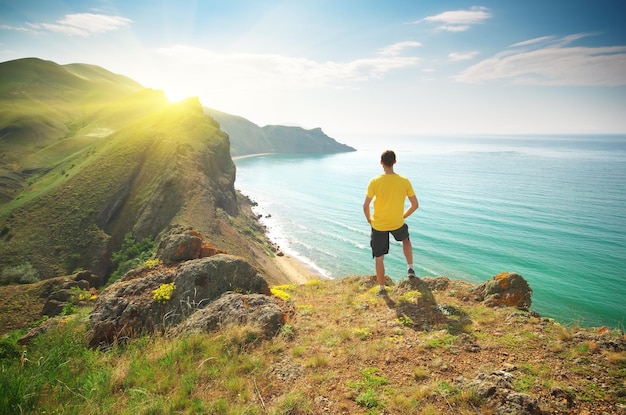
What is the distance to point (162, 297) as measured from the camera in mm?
8641

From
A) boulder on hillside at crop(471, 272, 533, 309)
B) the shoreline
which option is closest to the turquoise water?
the shoreline

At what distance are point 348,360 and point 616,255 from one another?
208 feet

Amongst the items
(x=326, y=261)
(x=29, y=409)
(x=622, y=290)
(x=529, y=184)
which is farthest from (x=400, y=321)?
(x=529, y=184)

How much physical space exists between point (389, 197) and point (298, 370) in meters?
5.17

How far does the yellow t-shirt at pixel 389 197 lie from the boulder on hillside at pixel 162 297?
205 inches

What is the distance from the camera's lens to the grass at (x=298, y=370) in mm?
4566

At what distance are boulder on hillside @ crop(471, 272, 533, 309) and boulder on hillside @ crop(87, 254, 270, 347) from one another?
24.8 feet

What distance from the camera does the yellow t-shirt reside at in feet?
27.8

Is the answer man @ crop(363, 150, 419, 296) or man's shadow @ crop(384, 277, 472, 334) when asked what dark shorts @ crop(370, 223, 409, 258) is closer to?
man @ crop(363, 150, 419, 296)

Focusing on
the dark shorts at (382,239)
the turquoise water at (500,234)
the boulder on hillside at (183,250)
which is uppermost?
the dark shorts at (382,239)

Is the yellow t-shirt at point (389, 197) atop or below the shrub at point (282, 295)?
atop

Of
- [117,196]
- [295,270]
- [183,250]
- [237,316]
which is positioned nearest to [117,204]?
[117,196]

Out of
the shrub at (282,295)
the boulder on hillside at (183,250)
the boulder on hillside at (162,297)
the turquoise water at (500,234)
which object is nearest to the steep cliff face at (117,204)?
the turquoise water at (500,234)

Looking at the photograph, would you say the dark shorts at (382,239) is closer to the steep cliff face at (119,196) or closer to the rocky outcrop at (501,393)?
the rocky outcrop at (501,393)
